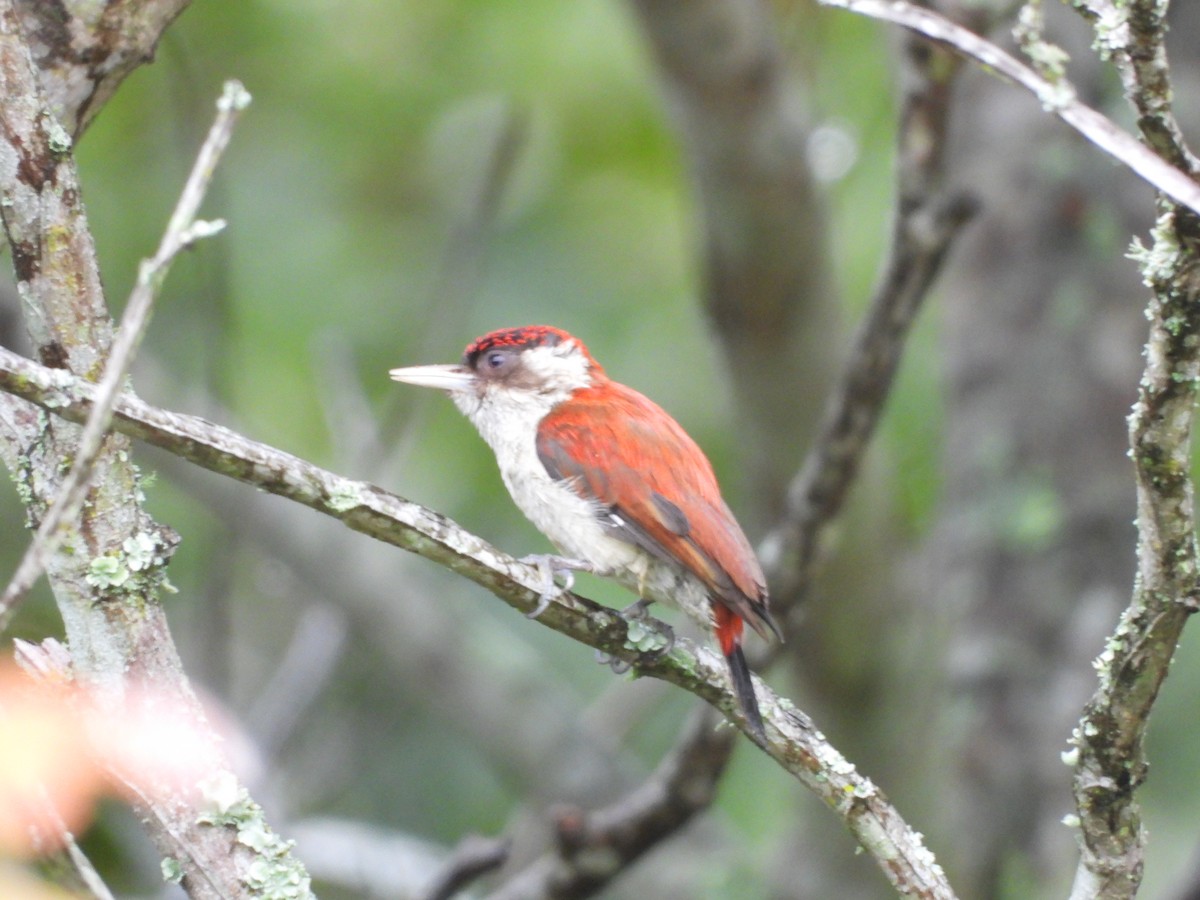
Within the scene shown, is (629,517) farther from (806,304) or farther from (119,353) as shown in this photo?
(119,353)

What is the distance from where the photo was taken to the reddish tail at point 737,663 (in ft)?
8.39

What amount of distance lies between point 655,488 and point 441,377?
839mm

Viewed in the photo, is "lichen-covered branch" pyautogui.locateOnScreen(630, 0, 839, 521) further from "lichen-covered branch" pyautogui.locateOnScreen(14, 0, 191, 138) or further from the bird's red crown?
"lichen-covered branch" pyautogui.locateOnScreen(14, 0, 191, 138)

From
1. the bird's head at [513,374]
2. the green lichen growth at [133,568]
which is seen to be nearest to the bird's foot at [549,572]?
the bird's head at [513,374]

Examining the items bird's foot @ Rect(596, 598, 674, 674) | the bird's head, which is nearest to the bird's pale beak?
the bird's head

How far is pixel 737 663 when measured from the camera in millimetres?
2797

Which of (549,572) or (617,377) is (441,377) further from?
(617,377)

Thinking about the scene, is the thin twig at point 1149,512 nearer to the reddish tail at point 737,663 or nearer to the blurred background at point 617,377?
the reddish tail at point 737,663

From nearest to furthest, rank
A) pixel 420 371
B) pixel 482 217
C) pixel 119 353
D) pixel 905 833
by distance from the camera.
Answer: pixel 119 353, pixel 905 833, pixel 420 371, pixel 482 217

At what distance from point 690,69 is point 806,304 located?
903 millimetres

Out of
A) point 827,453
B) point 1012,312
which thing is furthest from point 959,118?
point 827,453

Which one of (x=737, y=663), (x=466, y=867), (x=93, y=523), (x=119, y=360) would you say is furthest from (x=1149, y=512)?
(x=466, y=867)

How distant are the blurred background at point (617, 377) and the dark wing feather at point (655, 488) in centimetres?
113

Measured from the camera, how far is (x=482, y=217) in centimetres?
566
